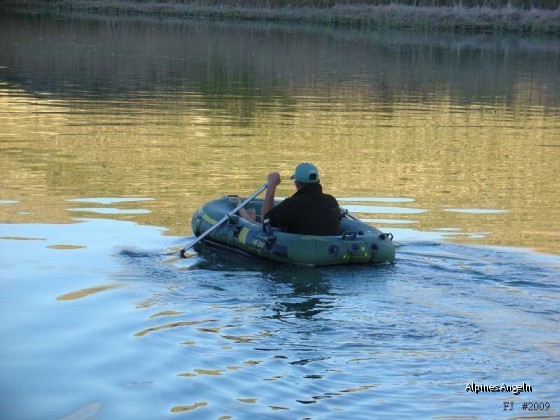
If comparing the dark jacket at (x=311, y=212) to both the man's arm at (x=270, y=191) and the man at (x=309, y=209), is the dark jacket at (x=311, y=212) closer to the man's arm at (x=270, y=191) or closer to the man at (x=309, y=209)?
the man at (x=309, y=209)

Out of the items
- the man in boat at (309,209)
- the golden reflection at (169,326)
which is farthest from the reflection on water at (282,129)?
the golden reflection at (169,326)

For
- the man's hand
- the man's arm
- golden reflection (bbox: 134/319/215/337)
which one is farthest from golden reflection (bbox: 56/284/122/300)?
the man's hand

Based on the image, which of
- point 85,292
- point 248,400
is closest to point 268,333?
point 248,400

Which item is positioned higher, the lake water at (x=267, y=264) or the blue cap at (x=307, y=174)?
the blue cap at (x=307, y=174)

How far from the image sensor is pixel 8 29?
4853 centimetres

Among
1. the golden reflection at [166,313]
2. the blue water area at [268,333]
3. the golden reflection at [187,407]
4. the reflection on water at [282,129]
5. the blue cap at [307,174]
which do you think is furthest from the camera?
the reflection on water at [282,129]

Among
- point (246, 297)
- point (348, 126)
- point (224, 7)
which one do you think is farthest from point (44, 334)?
point (224, 7)

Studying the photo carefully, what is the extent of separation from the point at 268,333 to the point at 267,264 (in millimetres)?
2627

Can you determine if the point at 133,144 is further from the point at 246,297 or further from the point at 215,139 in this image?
the point at 246,297

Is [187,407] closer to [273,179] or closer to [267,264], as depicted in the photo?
[267,264]

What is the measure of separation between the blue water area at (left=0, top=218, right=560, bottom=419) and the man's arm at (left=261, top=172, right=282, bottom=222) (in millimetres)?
684

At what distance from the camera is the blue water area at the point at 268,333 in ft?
23.8

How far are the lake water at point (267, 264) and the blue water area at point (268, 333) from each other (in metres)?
0.02

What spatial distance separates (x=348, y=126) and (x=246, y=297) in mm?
12684
